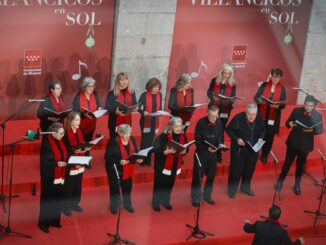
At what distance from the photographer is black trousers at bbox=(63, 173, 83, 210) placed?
916cm

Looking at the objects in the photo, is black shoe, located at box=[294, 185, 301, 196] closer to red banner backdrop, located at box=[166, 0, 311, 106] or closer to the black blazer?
red banner backdrop, located at box=[166, 0, 311, 106]

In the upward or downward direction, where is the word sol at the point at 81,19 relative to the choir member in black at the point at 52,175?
upward

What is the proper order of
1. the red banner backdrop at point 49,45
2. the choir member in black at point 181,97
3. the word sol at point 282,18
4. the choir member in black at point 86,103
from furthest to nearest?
1. the word sol at point 282,18
2. the red banner backdrop at point 49,45
3. the choir member in black at point 181,97
4. the choir member in black at point 86,103

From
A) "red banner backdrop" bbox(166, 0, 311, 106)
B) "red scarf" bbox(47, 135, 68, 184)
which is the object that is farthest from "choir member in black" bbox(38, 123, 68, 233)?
"red banner backdrop" bbox(166, 0, 311, 106)

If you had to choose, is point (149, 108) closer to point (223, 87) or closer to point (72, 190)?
point (223, 87)

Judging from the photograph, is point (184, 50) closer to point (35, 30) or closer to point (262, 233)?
point (35, 30)

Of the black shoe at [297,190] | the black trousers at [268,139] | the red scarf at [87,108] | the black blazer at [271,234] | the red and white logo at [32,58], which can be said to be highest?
the red and white logo at [32,58]

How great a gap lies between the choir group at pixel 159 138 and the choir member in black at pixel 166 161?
1cm

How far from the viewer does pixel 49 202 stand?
9039mm

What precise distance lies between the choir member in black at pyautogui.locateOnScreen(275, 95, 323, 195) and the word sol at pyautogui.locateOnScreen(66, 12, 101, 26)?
3.17 metres

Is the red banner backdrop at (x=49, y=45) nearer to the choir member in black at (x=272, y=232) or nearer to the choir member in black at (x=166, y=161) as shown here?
the choir member in black at (x=166, y=161)

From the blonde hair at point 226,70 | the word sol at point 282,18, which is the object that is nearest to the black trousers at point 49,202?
the blonde hair at point 226,70

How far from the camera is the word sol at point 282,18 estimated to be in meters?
12.1

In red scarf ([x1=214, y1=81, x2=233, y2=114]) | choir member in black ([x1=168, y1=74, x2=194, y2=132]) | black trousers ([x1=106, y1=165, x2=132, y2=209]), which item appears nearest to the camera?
black trousers ([x1=106, y1=165, x2=132, y2=209])
